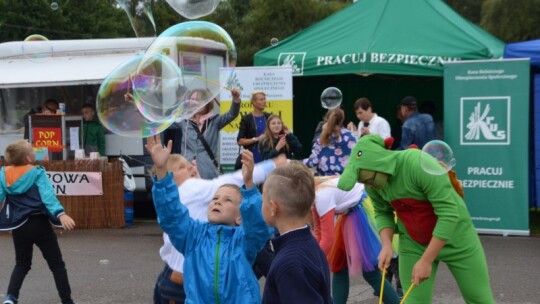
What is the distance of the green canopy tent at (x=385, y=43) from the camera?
12.6 m

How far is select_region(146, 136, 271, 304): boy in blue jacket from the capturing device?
421 centimetres

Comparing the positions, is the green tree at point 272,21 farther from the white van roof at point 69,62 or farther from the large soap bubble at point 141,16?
the large soap bubble at point 141,16

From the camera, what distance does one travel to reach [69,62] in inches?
559

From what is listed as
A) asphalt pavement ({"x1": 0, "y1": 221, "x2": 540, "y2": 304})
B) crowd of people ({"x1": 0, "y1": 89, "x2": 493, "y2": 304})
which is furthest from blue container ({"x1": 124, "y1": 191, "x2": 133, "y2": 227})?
crowd of people ({"x1": 0, "y1": 89, "x2": 493, "y2": 304})

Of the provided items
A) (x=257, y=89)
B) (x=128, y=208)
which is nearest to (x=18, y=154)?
(x=128, y=208)

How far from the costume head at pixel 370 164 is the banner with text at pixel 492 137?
22.0 feet

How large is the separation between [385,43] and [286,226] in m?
9.83

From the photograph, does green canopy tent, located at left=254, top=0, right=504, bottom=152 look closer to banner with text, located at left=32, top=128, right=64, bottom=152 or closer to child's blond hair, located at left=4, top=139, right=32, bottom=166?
banner with text, located at left=32, top=128, right=64, bottom=152

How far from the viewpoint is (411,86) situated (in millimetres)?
16156

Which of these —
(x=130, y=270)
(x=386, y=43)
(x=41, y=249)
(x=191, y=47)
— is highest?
(x=386, y=43)

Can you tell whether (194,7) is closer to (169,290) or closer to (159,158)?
(169,290)

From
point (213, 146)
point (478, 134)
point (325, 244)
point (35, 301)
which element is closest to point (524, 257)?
point (478, 134)

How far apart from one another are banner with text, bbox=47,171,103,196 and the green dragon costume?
769 centimetres

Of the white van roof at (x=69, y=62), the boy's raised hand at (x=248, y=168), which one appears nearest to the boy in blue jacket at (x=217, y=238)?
the boy's raised hand at (x=248, y=168)
